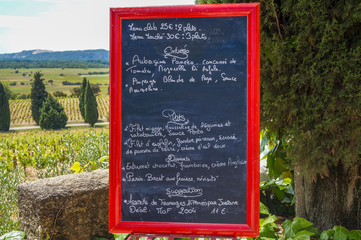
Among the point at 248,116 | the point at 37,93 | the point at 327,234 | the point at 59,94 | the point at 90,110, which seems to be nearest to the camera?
the point at 248,116

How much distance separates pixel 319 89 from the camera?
2.59 metres

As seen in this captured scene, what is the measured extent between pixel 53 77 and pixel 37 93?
48786mm

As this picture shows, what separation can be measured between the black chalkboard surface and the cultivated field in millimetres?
51941

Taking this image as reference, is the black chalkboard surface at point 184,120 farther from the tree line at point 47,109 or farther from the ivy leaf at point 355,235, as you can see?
the tree line at point 47,109

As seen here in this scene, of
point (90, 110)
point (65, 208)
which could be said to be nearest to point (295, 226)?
point (65, 208)

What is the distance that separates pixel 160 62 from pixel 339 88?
4.38 ft

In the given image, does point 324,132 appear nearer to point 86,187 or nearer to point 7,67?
point 86,187

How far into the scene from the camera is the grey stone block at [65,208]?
2.99 metres

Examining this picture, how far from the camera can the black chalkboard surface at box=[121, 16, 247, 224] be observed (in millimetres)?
2176

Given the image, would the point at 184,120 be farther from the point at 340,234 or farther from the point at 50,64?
the point at 50,64

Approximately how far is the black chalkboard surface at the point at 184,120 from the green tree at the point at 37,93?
4417cm

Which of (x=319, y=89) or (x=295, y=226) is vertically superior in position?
(x=319, y=89)

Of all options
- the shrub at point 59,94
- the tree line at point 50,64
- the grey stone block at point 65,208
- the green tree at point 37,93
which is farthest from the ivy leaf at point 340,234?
the tree line at point 50,64

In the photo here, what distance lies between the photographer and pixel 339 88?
2.59 metres
